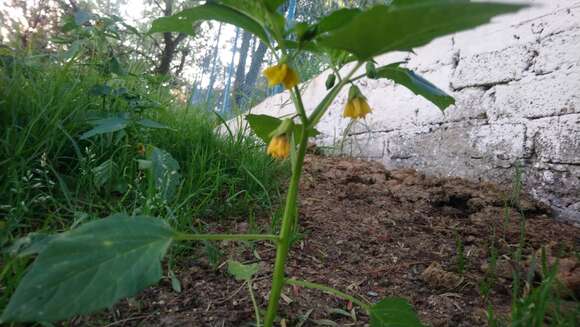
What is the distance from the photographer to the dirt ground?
87 cm

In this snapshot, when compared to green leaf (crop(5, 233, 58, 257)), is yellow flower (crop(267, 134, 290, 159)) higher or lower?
higher

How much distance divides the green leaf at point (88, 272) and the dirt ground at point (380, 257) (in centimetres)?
34

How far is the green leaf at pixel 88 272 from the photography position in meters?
0.46

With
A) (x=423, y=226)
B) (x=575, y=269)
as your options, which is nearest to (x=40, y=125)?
(x=423, y=226)

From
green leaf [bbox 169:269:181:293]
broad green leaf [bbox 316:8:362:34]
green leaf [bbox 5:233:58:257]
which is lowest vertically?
green leaf [bbox 169:269:181:293]

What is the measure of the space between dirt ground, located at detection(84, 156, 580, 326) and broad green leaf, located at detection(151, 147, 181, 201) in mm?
210

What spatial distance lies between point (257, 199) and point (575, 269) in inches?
39.1

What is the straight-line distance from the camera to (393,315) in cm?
66

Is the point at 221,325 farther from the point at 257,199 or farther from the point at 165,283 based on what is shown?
the point at 257,199

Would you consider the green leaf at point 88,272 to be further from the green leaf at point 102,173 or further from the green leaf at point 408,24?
the green leaf at point 102,173

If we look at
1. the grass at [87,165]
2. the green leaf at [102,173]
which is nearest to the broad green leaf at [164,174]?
the grass at [87,165]

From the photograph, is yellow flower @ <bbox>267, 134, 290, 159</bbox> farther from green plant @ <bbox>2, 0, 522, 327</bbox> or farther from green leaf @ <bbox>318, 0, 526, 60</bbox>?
green leaf @ <bbox>318, 0, 526, 60</bbox>

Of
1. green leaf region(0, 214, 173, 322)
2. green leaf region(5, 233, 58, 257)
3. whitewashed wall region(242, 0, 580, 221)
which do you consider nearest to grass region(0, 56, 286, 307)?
green leaf region(5, 233, 58, 257)

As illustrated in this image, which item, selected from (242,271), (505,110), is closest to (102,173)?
(242,271)
